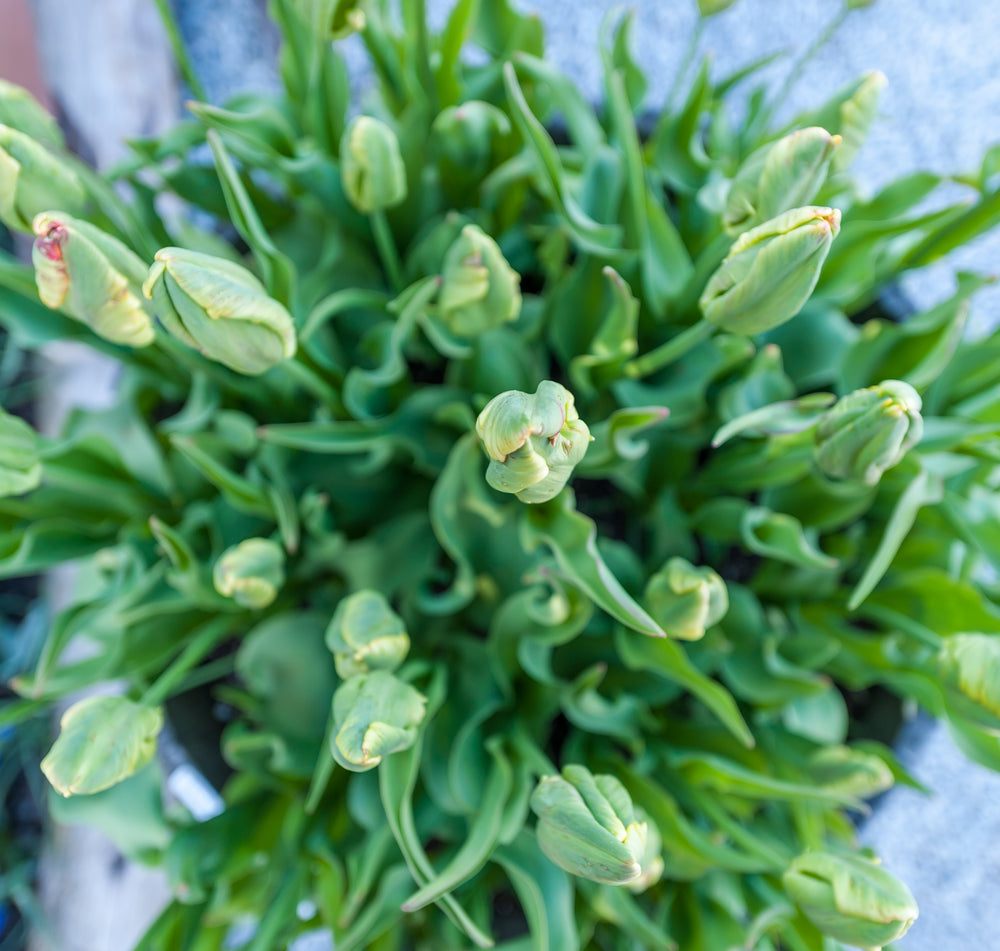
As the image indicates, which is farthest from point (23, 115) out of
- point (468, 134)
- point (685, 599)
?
point (685, 599)

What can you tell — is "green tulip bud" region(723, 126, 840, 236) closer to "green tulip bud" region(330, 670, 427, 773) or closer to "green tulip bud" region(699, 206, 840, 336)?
"green tulip bud" region(699, 206, 840, 336)

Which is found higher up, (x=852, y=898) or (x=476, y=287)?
(x=476, y=287)

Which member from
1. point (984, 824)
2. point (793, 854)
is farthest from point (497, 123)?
point (984, 824)

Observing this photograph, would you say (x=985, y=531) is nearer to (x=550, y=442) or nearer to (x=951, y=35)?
(x=550, y=442)

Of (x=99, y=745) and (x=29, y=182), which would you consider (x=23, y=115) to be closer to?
(x=29, y=182)

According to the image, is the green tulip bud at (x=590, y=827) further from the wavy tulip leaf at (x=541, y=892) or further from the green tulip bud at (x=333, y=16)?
the green tulip bud at (x=333, y=16)

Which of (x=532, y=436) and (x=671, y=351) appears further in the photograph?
(x=671, y=351)

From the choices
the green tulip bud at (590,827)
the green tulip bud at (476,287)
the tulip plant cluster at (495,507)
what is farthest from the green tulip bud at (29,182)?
the green tulip bud at (590,827)
